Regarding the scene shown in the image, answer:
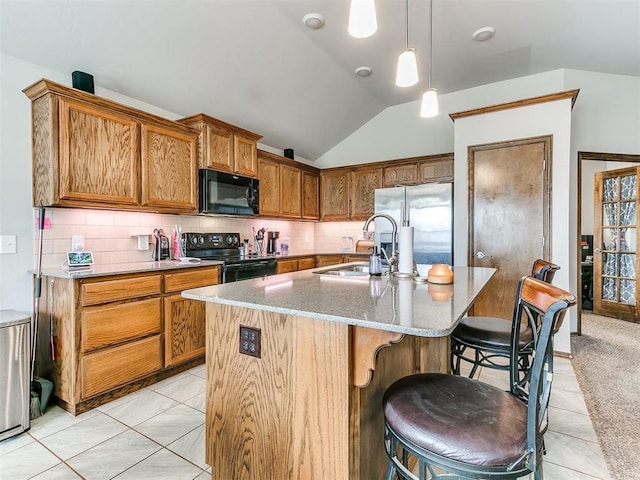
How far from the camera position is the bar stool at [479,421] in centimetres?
89

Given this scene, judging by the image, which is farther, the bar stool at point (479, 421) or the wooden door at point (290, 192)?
the wooden door at point (290, 192)

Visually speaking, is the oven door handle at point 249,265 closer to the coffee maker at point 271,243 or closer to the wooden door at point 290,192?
the coffee maker at point 271,243

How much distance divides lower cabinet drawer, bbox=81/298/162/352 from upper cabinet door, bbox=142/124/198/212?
2.98ft

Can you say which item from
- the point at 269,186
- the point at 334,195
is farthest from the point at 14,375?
the point at 334,195

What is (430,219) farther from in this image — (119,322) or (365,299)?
(119,322)

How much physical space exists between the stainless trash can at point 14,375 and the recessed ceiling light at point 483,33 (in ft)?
13.7

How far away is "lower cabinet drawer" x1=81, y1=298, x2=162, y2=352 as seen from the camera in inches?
87.4

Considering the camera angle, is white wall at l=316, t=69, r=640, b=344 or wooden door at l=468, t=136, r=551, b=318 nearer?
wooden door at l=468, t=136, r=551, b=318

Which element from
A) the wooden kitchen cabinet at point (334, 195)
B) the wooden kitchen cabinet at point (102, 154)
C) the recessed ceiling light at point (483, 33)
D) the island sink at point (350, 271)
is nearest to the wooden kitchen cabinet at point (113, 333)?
the wooden kitchen cabinet at point (102, 154)

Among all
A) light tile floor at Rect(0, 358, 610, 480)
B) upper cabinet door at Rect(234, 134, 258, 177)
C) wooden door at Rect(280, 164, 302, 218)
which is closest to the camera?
light tile floor at Rect(0, 358, 610, 480)

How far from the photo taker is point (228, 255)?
12.8ft

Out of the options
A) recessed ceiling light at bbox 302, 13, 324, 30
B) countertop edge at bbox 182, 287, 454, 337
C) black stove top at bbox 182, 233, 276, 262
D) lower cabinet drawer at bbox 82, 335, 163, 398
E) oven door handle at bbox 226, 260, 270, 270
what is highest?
recessed ceiling light at bbox 302, 13, 324, 30

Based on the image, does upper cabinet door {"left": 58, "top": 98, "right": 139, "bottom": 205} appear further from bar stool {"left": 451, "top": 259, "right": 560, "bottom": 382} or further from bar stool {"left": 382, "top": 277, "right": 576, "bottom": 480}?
bar stool {"left": 451, "top": 259, "right": 560, "bottom": 382}

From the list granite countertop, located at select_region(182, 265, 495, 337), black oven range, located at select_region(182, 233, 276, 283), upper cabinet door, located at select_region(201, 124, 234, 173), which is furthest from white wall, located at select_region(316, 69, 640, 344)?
upper cabinet door, located at select_region(201, 124, 234, 173)
